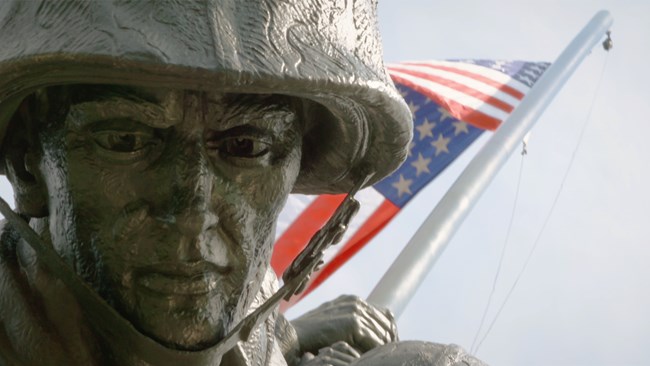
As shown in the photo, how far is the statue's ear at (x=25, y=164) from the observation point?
2180 millimetres

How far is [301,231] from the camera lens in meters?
7.16

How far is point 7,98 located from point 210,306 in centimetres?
48

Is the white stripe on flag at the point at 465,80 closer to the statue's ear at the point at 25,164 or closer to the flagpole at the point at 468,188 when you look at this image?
the flagpole at the point at 468,188

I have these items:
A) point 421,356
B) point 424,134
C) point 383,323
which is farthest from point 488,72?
point 421,356

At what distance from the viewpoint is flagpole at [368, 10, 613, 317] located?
609 cm

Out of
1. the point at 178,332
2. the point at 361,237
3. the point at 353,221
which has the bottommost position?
the point at 361,237

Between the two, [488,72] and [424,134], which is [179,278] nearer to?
[424,134]

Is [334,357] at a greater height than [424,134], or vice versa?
[334,357]

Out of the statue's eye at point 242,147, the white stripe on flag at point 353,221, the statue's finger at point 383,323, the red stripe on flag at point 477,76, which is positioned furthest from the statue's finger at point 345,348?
the red stripe on flag at point 477,76

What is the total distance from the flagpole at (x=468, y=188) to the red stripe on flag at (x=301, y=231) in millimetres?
599

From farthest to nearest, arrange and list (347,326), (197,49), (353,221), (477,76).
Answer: (477,76) < (353,221) < (347,326) < (197,49)

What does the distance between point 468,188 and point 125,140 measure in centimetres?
536

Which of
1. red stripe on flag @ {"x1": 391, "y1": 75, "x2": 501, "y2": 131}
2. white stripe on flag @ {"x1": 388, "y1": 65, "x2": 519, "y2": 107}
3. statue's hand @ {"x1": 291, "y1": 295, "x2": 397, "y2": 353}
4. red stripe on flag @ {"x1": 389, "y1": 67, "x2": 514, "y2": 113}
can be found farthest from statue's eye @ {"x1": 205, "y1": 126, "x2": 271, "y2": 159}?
white stripe on flag @ {"x1": 388, "y1": 65, "x2": 519, "y2": 107}

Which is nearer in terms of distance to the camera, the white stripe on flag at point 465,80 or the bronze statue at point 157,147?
the bronze statue at point 157,147
